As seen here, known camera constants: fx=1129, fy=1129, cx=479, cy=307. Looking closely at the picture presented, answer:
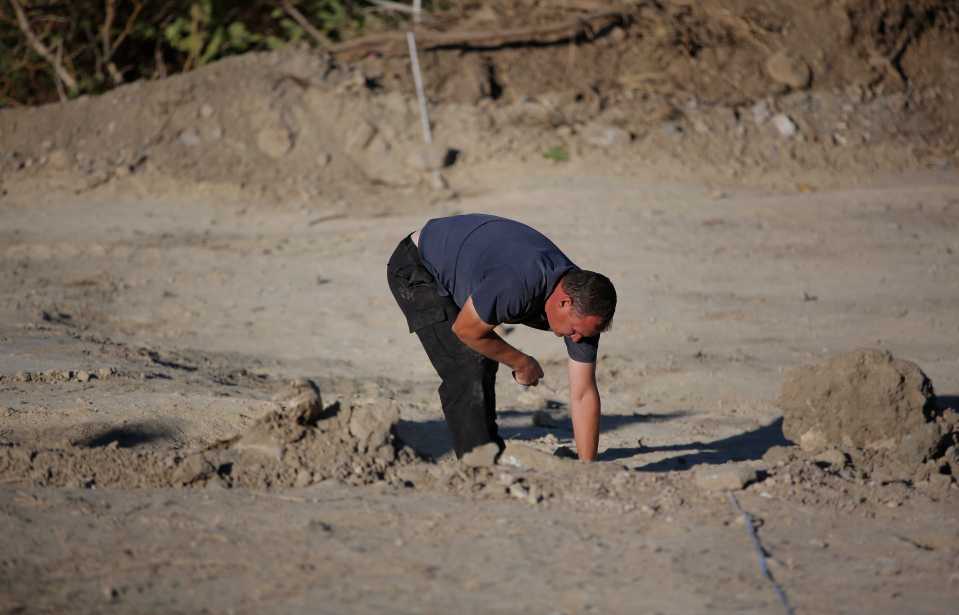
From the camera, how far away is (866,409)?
4.98m

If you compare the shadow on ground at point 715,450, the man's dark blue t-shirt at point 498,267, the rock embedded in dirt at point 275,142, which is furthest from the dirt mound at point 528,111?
the man's dark blue t-shirt at point 498,267

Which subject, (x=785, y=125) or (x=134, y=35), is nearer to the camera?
(x=785, y=125)

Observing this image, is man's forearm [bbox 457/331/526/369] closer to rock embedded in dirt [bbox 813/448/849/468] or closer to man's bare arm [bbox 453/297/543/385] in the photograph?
man's bare arm [bbox 453/297/543/385]

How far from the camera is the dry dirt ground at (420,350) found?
3486 mm

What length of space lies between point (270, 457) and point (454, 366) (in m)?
0.79

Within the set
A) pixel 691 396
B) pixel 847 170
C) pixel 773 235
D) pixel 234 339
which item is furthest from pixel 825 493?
pixel 847 170

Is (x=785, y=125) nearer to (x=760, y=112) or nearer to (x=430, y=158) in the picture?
(x=760, y=112)

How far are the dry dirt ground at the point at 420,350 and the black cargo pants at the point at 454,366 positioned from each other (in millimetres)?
198

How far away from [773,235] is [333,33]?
5341 millimetres

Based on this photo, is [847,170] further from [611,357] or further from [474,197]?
[611,357]

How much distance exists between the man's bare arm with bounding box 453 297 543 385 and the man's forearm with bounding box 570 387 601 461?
352mm

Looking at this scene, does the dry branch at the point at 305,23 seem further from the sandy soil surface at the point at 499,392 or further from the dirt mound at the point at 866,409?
the dirt mound at the point at 866,409

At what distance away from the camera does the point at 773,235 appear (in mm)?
9109

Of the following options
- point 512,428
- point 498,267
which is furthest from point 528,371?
point 512,428
